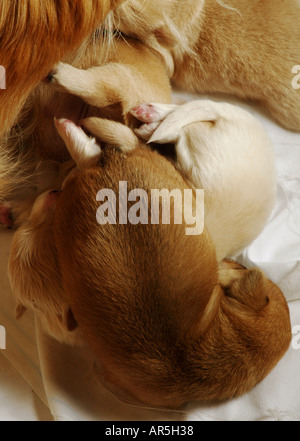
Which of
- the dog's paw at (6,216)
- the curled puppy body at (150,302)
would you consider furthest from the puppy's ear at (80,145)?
the dog's paw at (6,216)

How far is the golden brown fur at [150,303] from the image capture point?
83cm

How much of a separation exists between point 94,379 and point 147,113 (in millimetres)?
584

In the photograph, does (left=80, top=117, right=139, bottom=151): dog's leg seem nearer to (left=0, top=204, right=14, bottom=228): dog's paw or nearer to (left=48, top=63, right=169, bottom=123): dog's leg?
(left=48, top=63, right=169, bottom=123): dog's leg

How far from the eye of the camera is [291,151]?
4.35ft

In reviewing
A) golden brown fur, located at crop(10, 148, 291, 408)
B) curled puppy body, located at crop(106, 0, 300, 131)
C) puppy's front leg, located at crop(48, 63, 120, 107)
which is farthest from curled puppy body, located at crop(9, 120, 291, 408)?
curled puppy body, located at crop(106, 0, 300, 131)

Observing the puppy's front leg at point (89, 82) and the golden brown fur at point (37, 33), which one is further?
the puppy's front leg at point (89, 82)

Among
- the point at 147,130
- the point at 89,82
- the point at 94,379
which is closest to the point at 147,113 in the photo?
the point at 147,130

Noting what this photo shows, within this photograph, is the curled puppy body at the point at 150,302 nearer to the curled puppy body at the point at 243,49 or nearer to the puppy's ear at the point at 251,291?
the puppy's ear at the point at 251,291

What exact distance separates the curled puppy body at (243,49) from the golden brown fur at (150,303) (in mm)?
429

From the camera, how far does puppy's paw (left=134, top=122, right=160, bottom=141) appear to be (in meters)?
1.04

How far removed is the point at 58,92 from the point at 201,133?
0.35 m

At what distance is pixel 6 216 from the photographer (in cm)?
114

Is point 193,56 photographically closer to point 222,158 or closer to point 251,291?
point 222,158
